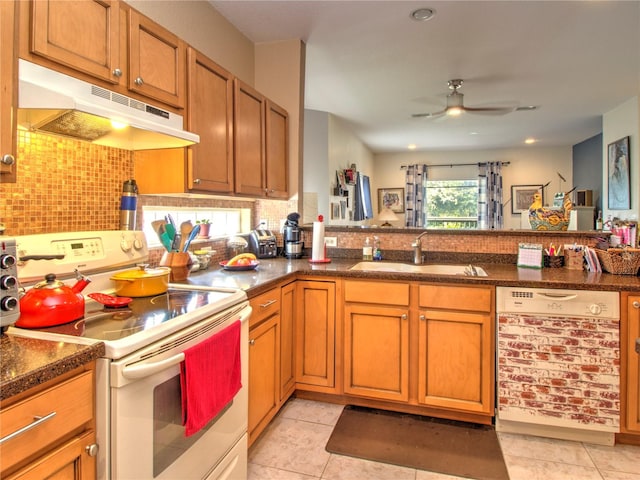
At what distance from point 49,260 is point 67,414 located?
0.65 m

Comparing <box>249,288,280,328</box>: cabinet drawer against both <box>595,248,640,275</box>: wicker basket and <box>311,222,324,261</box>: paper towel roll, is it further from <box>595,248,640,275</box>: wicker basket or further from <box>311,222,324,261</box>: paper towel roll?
<box>595,248,640,275</box>: wicker basket

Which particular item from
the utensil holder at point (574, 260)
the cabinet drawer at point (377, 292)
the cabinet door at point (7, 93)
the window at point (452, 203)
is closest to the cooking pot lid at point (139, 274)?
the cabinet door at point (7, 93)

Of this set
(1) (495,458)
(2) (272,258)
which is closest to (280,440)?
(1) (495,458)

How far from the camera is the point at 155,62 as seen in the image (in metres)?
1.70

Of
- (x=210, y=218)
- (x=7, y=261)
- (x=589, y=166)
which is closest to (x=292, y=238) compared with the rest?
(x=210, y=218)

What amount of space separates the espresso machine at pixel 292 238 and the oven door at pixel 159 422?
1.41 m

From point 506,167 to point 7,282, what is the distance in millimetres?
8000

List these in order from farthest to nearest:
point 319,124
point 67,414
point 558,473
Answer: point 319,124 < point 558,473 < point 67,414

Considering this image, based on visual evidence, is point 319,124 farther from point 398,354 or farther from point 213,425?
point 213,425

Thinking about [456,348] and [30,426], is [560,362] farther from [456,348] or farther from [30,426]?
[30,426]

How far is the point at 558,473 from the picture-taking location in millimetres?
1787

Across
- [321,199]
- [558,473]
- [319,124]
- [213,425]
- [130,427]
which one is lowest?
[558,473]

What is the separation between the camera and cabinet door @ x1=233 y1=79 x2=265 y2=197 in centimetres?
231

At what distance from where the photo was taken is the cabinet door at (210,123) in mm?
1909
